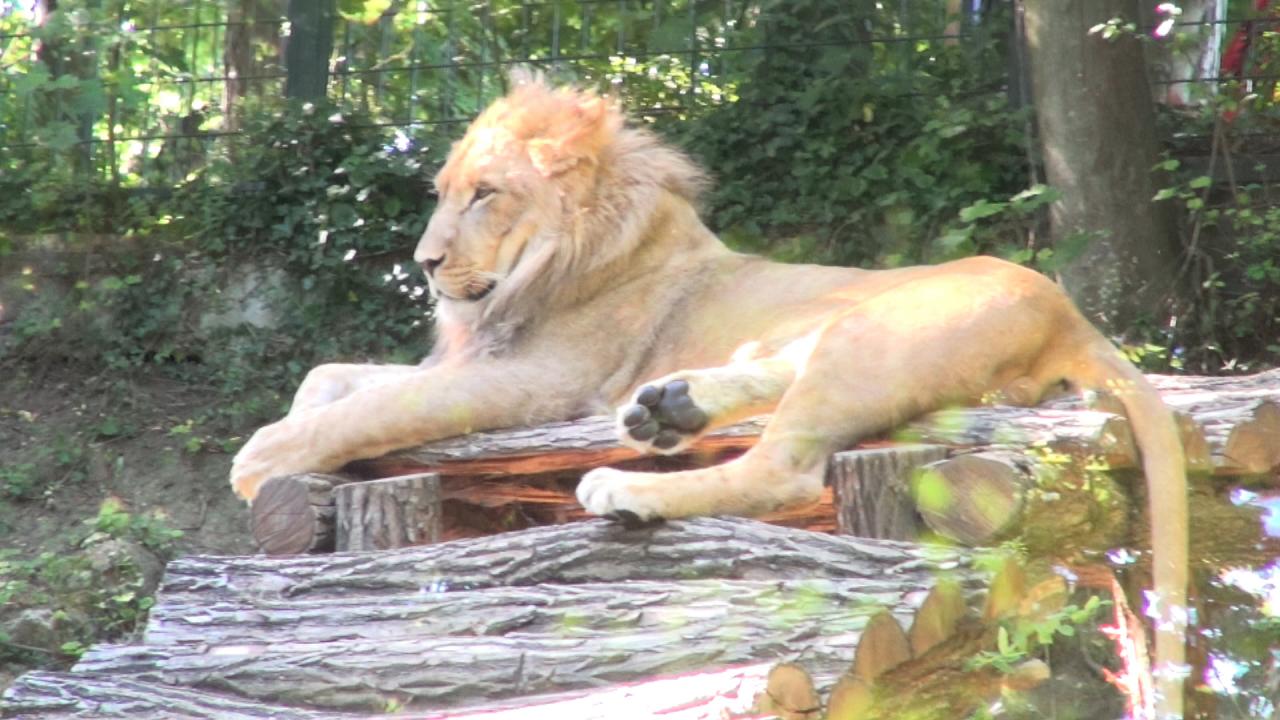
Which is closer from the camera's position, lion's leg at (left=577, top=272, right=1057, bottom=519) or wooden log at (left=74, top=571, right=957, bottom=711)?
wooden log at (left=74, top=571, right=957, bottom=711)

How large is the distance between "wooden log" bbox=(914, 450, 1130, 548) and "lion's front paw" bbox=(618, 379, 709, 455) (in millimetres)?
636

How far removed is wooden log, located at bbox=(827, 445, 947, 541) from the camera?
3998mm

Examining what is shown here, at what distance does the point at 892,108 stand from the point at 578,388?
3022mm

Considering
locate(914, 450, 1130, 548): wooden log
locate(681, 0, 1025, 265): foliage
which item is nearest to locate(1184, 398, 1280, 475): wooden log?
locate(914, 450, 1130, 548): wooden log

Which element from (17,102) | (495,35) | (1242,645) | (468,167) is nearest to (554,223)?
(468,167)

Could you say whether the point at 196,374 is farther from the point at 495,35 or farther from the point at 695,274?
the point at 695,274

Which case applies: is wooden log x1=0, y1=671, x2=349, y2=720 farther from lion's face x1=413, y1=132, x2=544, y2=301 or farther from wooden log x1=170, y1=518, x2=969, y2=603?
lion's face x1=413, y1=132, x2=544, y2=301

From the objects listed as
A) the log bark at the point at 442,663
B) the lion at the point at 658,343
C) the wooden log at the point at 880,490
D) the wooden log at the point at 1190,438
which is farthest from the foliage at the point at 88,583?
the wooden log at the point at 1190,438

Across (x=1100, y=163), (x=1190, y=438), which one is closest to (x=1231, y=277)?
(x=1100, y=163)

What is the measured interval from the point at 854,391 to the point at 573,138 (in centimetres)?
166

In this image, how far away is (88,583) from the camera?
638cm

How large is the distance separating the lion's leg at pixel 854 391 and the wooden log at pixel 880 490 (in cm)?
16

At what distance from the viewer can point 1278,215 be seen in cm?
691

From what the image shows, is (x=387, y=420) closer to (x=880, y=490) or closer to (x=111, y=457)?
(x=880, y=490)
